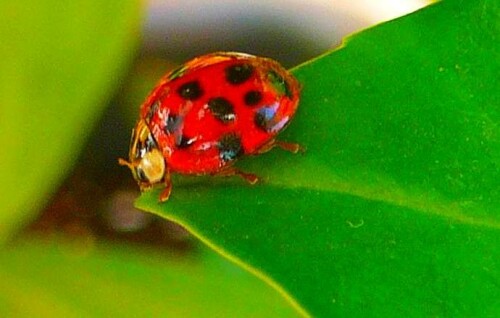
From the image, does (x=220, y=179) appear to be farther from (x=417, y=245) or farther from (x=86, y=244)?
(x=86, y=244)

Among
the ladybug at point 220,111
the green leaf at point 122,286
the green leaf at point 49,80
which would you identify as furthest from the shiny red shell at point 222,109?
the green leaf at point 122,286

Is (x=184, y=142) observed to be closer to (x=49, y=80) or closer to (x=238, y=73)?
(x=238, y=73)

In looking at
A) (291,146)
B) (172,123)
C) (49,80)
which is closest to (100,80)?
(49,80)

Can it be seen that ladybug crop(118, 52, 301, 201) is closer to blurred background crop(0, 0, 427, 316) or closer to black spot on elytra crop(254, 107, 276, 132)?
black spot on elytra crop(254, 107, 276, 132)

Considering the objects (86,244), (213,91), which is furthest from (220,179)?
(86,244)

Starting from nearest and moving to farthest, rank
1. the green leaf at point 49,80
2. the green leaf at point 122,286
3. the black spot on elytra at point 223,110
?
1. the black spot on elytra at point 223,110
2. the green leaf at point 49,80
3. the green leaf at point 122,286

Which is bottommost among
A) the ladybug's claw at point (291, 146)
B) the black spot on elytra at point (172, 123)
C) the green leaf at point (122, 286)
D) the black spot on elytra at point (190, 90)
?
the green leaf at point (122, 286)

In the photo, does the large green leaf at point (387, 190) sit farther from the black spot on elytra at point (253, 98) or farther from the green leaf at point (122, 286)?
the green leaf at point (122, 286)
